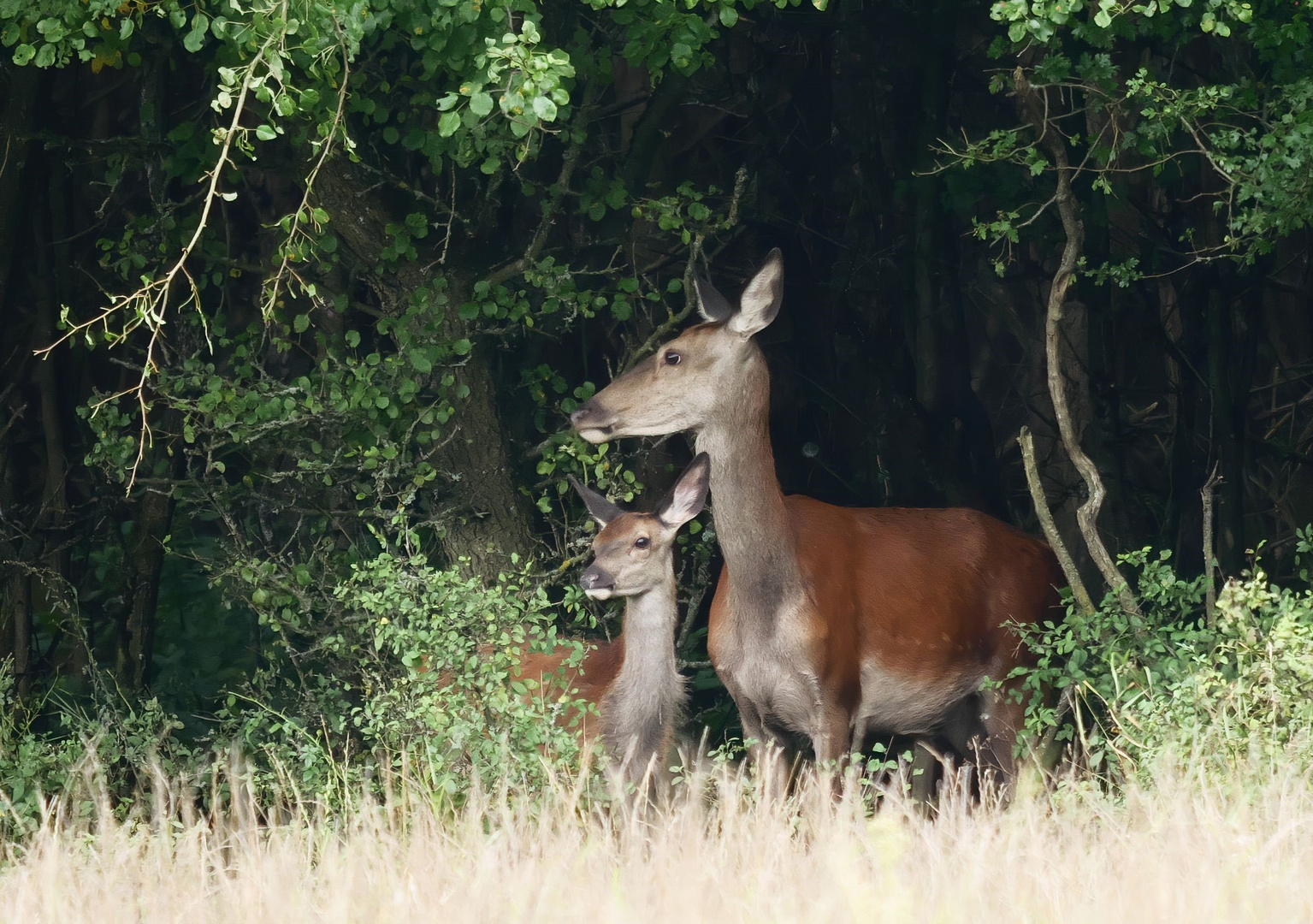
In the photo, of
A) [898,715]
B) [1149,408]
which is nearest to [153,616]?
[898,715]

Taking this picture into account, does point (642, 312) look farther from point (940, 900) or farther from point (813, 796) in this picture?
point (940, 900)

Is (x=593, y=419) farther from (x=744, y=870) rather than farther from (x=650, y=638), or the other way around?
(x=744, y=870)

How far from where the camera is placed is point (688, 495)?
6.89m

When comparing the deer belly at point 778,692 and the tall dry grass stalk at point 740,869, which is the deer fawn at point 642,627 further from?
the tall dry grass stalk at point 740,869

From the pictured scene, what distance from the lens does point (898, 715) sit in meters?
7.21

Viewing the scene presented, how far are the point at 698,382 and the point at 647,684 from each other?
1229 mm

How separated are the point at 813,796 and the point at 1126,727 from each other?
1.08m

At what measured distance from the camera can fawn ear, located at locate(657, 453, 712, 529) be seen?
686 centimetres

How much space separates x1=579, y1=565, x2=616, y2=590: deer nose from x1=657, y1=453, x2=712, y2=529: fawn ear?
379mm

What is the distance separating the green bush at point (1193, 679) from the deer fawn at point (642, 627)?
1.43 m

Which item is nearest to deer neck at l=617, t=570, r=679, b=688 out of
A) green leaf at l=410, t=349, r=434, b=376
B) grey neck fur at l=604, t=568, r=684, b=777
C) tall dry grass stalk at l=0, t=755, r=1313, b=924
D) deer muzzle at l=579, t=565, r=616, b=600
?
grey neck fur at l=604, t=568, r=684, b=777

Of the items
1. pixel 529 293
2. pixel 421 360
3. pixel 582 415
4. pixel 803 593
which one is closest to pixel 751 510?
pixel 803 593

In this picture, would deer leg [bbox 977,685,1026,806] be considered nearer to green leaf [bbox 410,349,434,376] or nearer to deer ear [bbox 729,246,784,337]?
deer ear [bbox 729,246,784,337]

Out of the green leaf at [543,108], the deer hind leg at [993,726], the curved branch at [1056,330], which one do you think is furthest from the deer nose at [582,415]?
the deer hind leg at [993,726]
